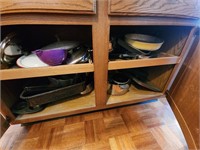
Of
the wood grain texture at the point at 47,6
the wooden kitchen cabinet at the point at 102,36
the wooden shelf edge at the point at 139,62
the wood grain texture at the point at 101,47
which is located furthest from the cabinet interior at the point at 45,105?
the wood grain texture at the point at 47,6

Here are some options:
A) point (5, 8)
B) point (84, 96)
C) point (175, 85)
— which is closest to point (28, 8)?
point (5, 8)

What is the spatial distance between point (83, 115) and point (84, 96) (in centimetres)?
12

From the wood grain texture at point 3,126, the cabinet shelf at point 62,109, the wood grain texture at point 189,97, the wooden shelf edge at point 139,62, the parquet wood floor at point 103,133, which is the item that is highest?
the wooden shelf edge at point 139,62

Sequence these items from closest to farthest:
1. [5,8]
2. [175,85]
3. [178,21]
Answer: [5,8] → [178,21] → [175,85]

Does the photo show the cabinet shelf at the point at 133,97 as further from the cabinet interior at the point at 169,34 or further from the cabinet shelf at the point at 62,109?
the cabinet interior at the point at 169,34

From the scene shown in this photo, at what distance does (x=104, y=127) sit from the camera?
59 centimetres

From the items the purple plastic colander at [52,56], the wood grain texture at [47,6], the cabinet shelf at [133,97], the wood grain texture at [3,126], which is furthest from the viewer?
the cabinet shelf at [133,97]

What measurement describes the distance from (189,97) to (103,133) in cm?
45

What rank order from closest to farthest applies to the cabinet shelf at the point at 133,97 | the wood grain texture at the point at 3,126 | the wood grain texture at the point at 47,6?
the wood grain texture at the point at 47,6, the wood grain texture at the point at 3,126, the cabinet shelf at the point at 133,97

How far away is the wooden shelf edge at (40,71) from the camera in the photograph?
40cm

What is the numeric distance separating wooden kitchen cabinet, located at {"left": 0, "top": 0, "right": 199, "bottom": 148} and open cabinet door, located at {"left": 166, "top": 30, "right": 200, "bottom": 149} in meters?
0.05

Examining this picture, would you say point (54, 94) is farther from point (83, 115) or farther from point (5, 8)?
point (5, 8)

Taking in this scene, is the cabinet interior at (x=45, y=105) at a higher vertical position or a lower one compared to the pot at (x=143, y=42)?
lower

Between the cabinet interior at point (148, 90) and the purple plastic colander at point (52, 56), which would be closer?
the purple plastic colander at point (52, 56)
